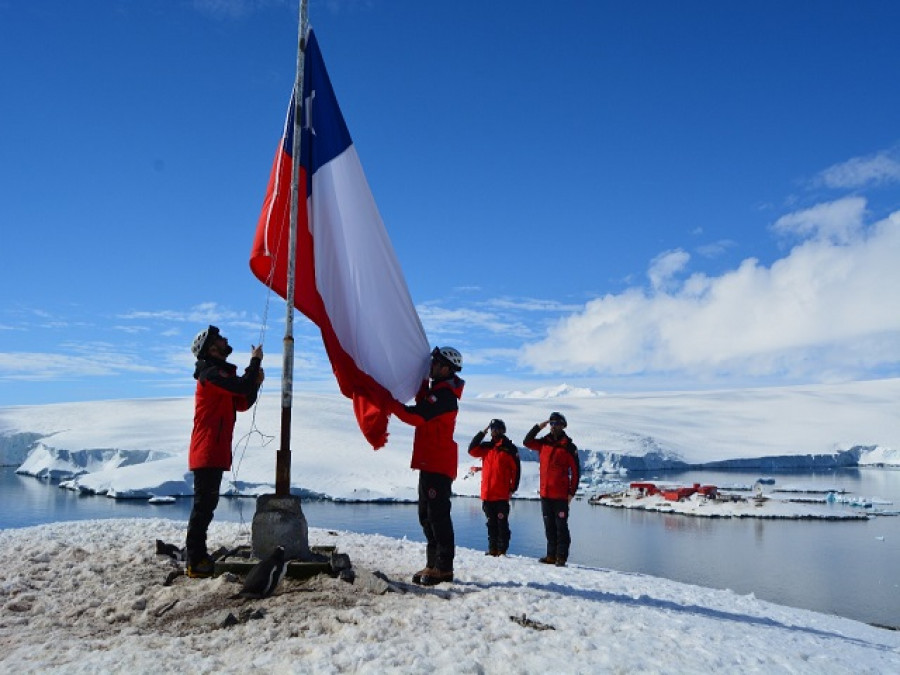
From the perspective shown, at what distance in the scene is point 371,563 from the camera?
19.2 feet

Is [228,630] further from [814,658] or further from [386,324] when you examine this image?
[814,658]

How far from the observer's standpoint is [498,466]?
8.15m

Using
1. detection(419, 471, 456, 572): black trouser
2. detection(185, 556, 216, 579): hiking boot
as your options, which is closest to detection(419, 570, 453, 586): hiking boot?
detection(419, 471, 456, 572): black trouser

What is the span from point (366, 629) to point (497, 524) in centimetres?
510

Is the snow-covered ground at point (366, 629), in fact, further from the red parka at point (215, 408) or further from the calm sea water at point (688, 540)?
the calm sea water at point (688, 540)

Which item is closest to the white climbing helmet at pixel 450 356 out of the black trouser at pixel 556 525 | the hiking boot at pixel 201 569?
the hiking boot at pixel 201 569

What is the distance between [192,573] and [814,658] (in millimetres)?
3588

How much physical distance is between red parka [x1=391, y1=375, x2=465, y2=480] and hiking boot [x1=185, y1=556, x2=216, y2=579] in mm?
1408

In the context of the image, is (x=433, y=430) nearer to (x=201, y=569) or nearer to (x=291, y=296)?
(x=291, y=296)

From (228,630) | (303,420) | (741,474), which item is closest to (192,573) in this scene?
(228,630)

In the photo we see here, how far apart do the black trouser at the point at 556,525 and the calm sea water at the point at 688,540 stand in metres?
7.74

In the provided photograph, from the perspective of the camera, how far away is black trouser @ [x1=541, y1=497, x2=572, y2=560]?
24.1 feet

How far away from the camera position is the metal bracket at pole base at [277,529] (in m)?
4.29

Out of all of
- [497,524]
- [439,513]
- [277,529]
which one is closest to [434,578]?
[439,513]
